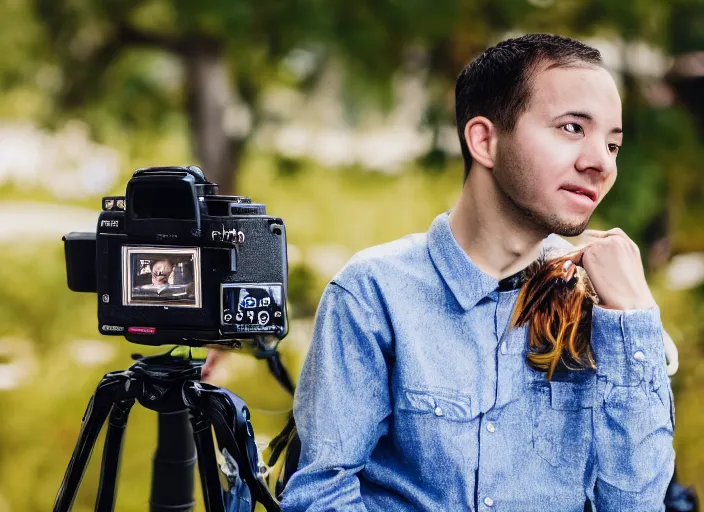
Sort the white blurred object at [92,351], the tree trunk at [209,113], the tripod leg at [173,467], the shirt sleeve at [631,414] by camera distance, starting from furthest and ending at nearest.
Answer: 1. the tree trunk at [209,113]
2. the white blurred object at [92,351]
3. the tripod leg at [173,467]
4. the shirt sleeve at [631,414]

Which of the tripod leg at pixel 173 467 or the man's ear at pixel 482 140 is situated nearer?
the man's ear at pixel 482 140

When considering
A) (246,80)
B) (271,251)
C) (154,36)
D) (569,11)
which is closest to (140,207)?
(271,251)

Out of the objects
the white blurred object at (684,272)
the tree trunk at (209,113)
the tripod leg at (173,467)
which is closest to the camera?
the tripod leg at (173,467)

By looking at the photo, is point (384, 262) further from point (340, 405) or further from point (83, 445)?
point (83, 445)

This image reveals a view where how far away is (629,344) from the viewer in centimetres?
124

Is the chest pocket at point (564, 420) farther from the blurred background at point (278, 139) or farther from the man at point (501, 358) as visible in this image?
the blurred background at point (278, 139)

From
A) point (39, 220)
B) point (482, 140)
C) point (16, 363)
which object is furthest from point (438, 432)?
point (39, 220)

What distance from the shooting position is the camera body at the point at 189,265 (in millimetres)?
1270

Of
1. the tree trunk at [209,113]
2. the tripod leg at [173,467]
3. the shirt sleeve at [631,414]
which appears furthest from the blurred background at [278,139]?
the shirt sleeve at [631,414]

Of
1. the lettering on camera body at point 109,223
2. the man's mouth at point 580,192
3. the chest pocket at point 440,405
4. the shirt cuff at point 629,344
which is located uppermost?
the man's mouth at point 580,192

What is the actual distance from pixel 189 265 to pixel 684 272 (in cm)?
335

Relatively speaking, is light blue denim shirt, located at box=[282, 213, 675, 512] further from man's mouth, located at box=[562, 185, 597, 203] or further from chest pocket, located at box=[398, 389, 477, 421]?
man's mouth, located at box=[562, 185, 597, 203]

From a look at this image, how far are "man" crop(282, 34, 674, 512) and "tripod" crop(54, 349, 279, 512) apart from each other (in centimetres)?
9

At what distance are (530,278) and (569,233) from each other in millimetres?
124
